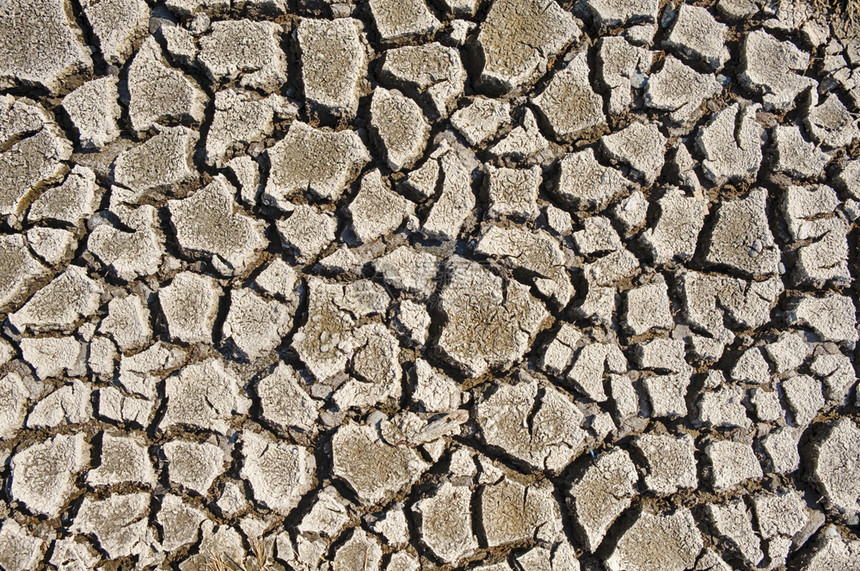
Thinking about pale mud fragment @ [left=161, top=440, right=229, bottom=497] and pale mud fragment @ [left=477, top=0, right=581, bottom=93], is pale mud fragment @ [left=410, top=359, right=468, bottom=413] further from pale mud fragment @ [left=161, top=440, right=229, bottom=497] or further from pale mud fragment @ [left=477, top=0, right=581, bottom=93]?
pale mud fragment @ [left=477, top=0, right=581, bottom=93]

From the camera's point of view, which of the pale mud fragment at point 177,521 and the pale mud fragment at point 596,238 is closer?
the pale mud fragment at point 177,521

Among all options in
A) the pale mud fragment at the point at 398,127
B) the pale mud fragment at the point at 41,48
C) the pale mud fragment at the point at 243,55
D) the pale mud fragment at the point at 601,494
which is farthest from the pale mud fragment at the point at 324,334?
the pale mud fragment at the point at 41,48

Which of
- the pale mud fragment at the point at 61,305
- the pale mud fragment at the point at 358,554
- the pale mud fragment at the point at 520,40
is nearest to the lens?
the pale mud fragment at the point at 358,554

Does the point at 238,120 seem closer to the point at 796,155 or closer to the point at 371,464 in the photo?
the point at 371,464

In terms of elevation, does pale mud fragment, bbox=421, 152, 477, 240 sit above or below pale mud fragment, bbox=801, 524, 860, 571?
above

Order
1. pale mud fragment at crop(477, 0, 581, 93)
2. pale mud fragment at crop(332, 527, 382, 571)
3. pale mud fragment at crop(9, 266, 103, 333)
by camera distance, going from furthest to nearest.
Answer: pale mud fragment at crop(477, 0, 581, 93), pale mud fragment at crop(9, 266, 103, 333), pale mud fragment at crop(332, 527, 382, 571)

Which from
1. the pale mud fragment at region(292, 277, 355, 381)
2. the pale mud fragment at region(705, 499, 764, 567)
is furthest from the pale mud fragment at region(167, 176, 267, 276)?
the pale mud fragment at region(705, 499, 764, 567)

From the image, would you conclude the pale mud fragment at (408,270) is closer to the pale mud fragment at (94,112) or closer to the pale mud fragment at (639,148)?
the pale mud fragment at (639,148)
